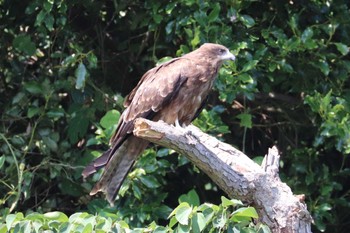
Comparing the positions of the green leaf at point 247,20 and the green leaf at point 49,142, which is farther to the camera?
the green leaf at point 49,142

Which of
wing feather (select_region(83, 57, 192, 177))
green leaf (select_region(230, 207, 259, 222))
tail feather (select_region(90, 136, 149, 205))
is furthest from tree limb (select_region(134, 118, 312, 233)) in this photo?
tail feather (select_region(90, 136, 149, 205))

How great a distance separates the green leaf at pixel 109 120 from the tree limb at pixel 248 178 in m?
1.57

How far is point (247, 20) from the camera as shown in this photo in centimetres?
707

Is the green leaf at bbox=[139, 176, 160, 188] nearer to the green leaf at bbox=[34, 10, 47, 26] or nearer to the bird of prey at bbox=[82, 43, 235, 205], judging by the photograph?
the bird of prey at bbox=[82, 43, 235, 205]

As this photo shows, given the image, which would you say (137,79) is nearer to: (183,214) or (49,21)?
(49,21)

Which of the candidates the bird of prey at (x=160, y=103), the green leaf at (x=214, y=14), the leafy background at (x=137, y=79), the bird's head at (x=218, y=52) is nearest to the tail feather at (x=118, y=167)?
the bird of prey at (x=160, y=103)

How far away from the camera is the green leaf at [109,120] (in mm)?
6898

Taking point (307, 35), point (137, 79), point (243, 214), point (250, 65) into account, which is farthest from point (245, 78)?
point (243, 214)

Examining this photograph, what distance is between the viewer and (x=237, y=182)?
518cm

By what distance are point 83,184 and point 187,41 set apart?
1277 mm

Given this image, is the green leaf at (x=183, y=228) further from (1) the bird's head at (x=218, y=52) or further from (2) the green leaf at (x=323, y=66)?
(2) the green leaf at (x=323, y=66)

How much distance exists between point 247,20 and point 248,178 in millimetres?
2149

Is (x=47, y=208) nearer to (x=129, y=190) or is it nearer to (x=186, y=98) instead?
(x=129, y=190)

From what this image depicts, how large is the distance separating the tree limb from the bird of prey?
1.11 meters
